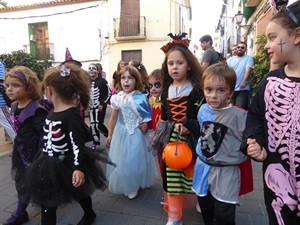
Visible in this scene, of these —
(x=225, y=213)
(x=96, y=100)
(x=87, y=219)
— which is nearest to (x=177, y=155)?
(x=225, y=213)

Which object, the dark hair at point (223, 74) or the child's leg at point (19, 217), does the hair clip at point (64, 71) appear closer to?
the dark hair at point (223, 74)

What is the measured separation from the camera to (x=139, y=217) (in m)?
2.66

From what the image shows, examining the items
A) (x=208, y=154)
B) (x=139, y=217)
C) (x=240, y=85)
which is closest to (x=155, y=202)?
(x=139, y=217)

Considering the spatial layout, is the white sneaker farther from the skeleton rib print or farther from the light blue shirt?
the light blue shirt

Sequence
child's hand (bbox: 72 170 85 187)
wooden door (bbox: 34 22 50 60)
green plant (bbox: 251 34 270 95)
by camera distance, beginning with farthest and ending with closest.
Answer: wooden door (bbox: 34 22 50 60), green plant (bbox: 251 34 270 95), child's hand (bbox: 72 170 85 187)

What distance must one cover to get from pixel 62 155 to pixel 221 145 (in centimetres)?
131

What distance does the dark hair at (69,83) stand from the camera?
2240mm

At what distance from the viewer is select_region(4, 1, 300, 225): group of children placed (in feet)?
4.57

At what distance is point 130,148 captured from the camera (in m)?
3.08

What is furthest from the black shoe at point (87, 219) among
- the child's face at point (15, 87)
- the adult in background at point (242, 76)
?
the adult in background at point (242, 76)

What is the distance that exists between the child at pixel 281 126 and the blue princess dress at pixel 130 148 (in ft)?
5.64

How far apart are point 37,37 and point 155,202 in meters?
18.6

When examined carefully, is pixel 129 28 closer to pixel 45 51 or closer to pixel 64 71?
pixel 45 51

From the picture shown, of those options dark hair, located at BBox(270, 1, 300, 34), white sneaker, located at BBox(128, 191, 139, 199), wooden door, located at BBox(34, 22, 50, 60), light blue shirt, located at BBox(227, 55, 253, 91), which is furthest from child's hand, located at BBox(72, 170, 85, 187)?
wooden door, located at BBox(34, 22, 50, 60)
